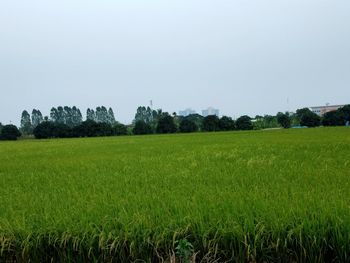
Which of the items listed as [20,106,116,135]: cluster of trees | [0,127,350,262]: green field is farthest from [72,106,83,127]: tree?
[0,127,350,262]: green field

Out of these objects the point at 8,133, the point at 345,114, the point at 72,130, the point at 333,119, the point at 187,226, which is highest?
the point at 8,133

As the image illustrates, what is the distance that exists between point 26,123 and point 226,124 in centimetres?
3705

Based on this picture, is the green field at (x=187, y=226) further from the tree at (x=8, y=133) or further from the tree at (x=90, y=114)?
the tree at (x=90, y=114)

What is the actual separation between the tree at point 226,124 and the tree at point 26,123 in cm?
3324

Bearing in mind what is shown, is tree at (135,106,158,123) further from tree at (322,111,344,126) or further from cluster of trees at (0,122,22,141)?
tree at (322,111,344,126)

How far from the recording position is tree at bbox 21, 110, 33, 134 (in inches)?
2554

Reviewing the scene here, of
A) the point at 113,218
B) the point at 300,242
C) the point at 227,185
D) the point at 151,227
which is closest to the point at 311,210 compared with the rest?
the point at 300,242

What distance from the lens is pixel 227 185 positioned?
5.06 metres

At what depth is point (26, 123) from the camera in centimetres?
6794

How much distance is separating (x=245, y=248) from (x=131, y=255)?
0.88 metres

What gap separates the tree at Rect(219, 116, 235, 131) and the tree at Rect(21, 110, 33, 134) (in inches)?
1309

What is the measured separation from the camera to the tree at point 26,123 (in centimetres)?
Answer: 6488

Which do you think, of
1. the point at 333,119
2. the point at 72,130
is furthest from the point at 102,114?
the point at 333,119

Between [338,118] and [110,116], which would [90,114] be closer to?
[110,116]
